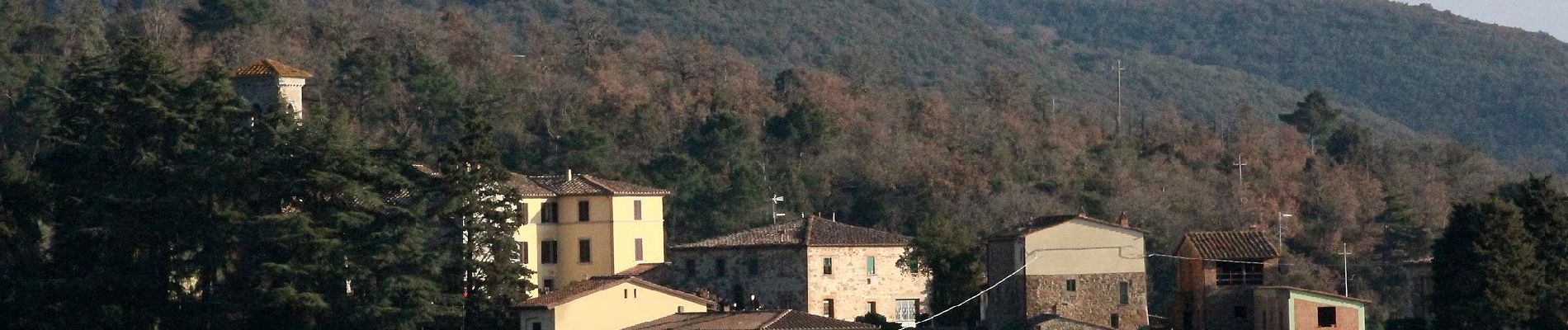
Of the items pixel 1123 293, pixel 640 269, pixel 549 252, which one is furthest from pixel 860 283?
pixel 1123 293

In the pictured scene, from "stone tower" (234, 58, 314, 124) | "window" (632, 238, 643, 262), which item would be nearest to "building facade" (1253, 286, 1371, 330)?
"window" (632, 238, 643, 262)

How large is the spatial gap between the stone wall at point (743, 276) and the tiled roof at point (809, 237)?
0.64ft

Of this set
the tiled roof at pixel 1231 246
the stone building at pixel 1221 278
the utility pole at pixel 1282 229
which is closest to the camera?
the stone building at pixel 1221 278

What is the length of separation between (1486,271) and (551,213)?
24.6 meters

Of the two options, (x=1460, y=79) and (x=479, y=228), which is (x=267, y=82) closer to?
(x=479, y=228)

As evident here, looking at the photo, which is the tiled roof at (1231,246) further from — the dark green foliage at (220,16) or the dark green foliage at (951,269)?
the dark green foliage at (220,16)

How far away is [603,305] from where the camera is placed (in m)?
54.4

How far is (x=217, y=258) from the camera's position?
52.8 metres

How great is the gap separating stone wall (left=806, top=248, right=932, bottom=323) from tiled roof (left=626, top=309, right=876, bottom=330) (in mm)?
6587

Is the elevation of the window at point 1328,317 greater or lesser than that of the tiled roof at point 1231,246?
lesser

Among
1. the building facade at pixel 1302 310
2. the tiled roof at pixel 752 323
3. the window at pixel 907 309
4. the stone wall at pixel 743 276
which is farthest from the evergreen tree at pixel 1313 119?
the tiled roof at pixel 752 323

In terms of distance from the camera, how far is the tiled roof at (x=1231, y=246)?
176ft

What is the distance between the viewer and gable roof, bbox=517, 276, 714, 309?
53.3 m

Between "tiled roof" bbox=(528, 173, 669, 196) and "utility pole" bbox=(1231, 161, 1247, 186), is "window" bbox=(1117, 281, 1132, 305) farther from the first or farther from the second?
"utility pole" bbox=(1231, 161, 1247, 186)
